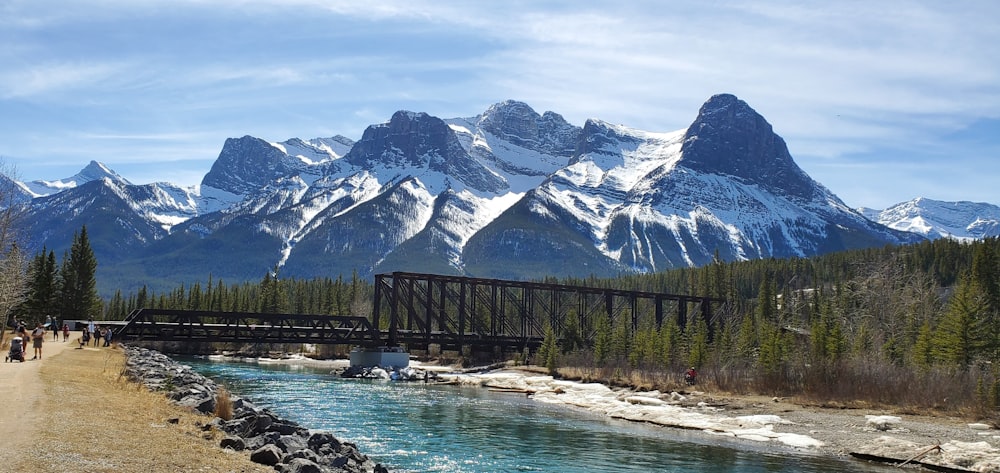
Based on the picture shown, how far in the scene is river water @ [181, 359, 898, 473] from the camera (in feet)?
116

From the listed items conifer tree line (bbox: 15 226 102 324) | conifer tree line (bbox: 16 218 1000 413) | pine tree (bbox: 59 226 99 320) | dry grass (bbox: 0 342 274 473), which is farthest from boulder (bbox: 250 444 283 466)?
pine tree (bbox: 59 226 99 320)

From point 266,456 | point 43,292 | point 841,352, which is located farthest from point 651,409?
point 43,292

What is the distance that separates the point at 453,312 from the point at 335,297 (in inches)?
1172

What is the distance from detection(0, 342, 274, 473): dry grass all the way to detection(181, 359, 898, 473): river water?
832 centimetres

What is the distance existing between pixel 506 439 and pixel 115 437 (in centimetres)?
2375

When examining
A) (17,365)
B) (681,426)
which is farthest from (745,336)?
(17,365)

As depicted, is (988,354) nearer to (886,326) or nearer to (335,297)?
(886,326)

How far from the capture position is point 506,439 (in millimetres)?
43125

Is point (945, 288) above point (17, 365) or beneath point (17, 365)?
above

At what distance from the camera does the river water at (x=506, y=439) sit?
35.3 metres

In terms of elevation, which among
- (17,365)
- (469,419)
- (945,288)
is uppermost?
(945,288)

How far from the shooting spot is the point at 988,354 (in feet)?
216

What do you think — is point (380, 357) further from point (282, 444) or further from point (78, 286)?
point (282, 444)

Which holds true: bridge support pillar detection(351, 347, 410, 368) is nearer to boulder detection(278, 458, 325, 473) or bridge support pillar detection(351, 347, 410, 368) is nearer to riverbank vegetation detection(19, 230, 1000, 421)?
riverbank vegetation detection(19, 230, 1000, 421)
